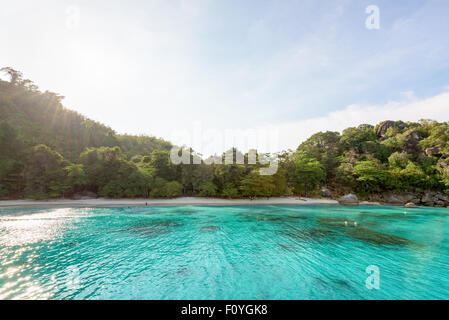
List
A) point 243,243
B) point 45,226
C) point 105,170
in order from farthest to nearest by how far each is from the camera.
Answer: point 105,170, point 45,226, point 243,243

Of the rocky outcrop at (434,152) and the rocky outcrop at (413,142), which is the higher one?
the rocky outcrop at (413,142)

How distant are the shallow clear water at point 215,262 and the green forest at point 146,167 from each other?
488 inches

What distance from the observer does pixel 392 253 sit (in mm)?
8367

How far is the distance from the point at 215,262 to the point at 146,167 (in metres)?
24.0

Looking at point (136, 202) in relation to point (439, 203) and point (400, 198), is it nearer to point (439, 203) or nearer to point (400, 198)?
point (400, 198)

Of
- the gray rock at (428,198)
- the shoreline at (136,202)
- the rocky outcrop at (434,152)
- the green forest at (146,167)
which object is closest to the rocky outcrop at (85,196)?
the green forest at (146,167)

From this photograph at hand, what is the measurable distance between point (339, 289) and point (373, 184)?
1286 inches

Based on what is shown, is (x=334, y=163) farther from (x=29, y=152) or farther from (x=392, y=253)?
(x=29, y=152)

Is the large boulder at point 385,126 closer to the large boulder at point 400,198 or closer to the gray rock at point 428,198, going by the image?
the gray rock at point 428,198

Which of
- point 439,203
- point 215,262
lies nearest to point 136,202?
point 215,262

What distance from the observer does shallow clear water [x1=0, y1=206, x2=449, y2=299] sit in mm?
5141

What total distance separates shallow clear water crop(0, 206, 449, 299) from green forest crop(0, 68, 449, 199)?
12400 millimetres

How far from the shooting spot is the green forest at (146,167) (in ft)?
74.7
